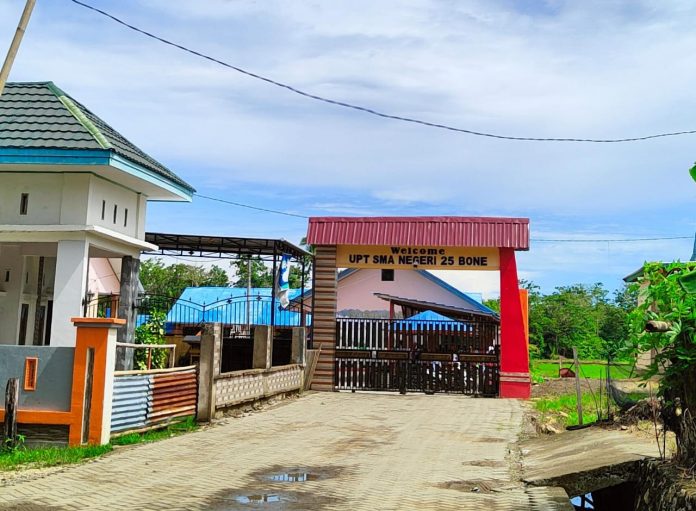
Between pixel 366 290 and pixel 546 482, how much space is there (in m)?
33.3

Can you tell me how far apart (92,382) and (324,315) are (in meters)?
11.5

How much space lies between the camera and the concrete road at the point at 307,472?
744 cm

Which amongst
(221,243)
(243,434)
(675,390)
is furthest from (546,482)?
(221,243)

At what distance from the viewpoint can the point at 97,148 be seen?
1245 centimetres

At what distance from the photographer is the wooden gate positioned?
2092cm

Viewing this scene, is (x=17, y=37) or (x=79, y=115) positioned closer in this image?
(x=17, y=37)

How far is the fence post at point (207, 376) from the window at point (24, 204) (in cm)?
384

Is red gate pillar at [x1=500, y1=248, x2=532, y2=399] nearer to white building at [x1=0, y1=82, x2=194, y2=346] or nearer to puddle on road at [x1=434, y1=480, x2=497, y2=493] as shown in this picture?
white building at [x1=0, y1=82, x2=194, y2=346]

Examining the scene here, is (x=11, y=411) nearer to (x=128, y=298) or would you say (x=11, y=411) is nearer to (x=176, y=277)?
(x=128, y=298)

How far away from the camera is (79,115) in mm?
13656

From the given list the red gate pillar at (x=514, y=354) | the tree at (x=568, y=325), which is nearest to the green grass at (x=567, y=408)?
the red gate pillar at (x=514, y=354)

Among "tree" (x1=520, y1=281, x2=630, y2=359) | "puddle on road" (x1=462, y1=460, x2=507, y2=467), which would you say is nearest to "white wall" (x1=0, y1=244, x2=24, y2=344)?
"puddle on road" (x1=462, y1=460, x2=507, y2=467)

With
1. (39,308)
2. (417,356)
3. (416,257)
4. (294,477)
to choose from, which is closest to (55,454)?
(294,477)

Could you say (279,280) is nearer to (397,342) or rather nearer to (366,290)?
(397,342)
